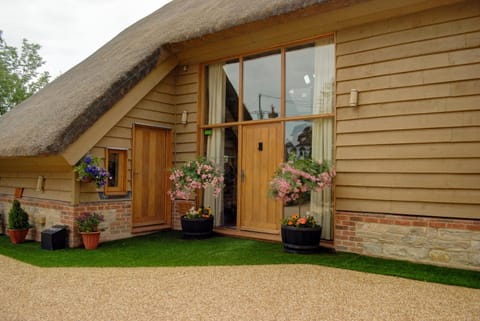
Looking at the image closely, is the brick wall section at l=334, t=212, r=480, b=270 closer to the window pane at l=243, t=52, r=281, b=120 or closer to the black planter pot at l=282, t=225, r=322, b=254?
the black planter pot at l=282, t=225, r=322, b=254

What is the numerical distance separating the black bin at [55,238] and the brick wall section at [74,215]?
88 mm

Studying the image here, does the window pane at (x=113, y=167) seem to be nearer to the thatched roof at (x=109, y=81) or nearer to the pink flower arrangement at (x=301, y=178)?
the thatched roof at (x=109, y=81)

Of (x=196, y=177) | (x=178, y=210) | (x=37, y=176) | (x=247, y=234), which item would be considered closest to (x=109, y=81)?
(x=196, y=177)

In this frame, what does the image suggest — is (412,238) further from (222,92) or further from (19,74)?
(19,74)

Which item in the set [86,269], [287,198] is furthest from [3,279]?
[287,198]

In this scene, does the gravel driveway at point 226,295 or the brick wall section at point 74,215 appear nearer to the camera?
the gravel driveway at point 226,295

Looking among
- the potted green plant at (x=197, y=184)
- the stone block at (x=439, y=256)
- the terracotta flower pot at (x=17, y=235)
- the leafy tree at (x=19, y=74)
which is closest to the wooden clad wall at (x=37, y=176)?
the terracotta flower pot at (x=17, y=235)

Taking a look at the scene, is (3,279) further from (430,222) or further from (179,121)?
(430,222)

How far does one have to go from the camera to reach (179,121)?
7.16 metres

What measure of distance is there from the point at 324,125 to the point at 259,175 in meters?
1.36

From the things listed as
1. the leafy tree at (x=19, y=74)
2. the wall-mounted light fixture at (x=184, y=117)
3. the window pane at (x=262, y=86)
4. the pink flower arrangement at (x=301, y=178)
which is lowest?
the pink flower arrangement at (x=301, y=178)

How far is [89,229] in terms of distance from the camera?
5594 millimetres

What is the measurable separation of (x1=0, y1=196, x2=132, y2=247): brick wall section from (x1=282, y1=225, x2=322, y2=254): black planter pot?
116 inches

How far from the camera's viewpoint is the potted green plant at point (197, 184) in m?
6.13
